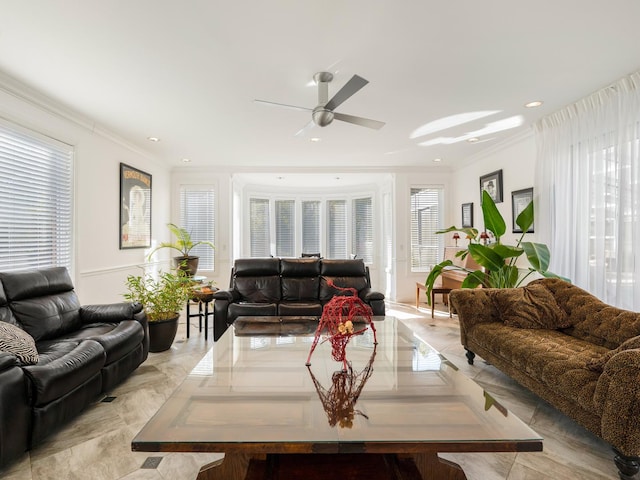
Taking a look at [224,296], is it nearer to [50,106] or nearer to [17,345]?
[17,345]

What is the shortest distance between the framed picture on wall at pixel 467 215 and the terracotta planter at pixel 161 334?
196 inches

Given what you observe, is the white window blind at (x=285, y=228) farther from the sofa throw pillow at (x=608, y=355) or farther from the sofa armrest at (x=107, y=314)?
the sofa throw pillow at (x=608, y=355)

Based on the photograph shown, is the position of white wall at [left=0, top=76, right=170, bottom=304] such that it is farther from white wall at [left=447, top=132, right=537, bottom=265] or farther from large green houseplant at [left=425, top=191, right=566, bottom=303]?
white wall at [left=447, top=132, right=537, bottom=265]

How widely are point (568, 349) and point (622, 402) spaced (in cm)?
68

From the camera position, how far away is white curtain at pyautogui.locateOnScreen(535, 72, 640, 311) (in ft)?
9.40

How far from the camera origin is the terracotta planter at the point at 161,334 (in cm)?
346

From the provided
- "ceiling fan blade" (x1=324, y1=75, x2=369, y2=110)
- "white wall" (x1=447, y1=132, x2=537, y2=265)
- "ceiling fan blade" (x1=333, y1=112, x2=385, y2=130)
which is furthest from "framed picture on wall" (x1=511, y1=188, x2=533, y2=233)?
"ceiling fan blade" (x1=324, y1=75, x2=369, y2=110)

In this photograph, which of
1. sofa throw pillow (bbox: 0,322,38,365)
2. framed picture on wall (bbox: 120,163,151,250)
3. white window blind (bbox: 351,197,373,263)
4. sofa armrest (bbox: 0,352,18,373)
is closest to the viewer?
sofa armrest (bbox: 0,352,18,373)

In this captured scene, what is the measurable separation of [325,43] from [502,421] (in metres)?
2.44

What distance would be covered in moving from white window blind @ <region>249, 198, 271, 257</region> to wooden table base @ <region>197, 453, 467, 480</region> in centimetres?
675

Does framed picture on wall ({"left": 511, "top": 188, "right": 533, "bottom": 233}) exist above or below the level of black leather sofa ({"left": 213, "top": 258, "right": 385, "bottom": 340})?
above

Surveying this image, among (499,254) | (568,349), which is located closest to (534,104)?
(499,254)

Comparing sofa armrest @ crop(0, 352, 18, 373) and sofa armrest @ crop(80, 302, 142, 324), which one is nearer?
sofa armrest @ crop(0, 352, 18, 373)

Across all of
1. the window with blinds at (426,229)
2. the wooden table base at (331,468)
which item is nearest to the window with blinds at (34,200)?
the wooden table base at (331,468)
